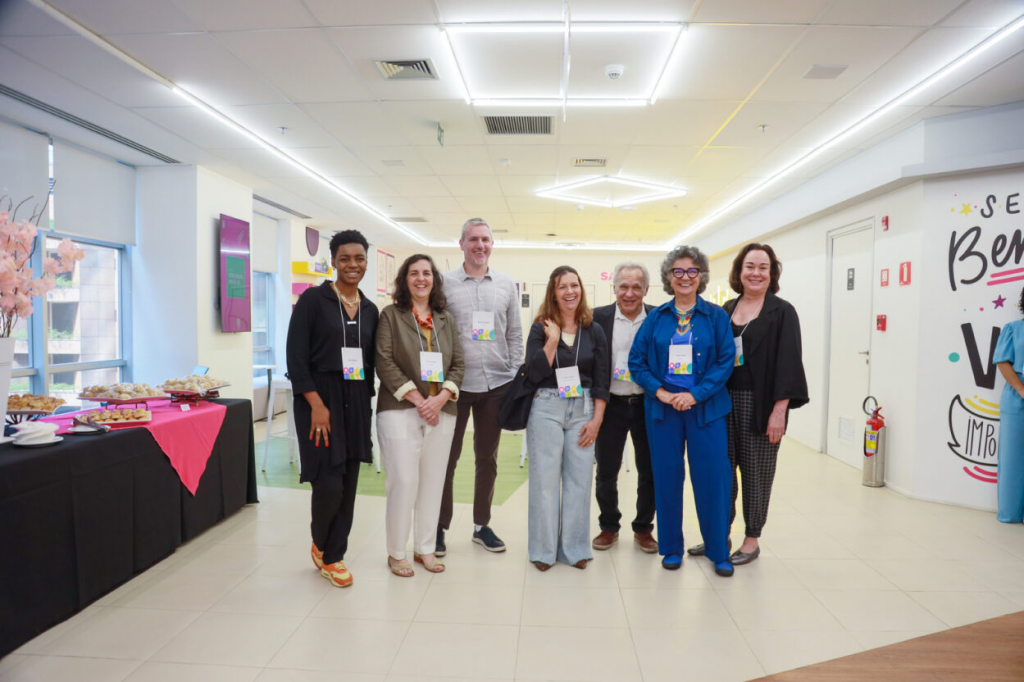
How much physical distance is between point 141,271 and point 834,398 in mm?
7417

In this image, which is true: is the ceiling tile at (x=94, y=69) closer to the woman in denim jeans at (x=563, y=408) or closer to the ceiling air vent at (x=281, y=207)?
the woman in denim jeans at (x=563, y=408)

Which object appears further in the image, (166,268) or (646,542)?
(166,268)

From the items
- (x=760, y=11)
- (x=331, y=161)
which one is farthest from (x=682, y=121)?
(x=331, y=161)

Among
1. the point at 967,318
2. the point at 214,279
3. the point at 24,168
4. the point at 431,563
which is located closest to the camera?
the point at 431,563

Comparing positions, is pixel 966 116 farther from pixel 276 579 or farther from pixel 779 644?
pixel 276 579

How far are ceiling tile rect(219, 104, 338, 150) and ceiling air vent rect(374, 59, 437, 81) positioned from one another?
3.48ft

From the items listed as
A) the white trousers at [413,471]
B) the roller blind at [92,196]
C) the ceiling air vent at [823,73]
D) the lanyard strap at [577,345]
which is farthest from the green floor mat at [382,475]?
the ceiling air vent at [823,73]

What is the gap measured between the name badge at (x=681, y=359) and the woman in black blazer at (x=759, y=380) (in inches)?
12.6

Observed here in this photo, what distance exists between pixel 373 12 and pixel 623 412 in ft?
8.60

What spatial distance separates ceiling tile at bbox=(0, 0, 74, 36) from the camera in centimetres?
296

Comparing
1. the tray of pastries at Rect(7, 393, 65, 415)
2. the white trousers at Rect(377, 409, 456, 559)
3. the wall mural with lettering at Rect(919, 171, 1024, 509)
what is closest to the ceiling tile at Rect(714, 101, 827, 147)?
the wall mural with lettering at Rect(919, 171, 1024, 509)

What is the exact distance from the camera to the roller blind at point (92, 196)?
4.87m

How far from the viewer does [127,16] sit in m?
3.14

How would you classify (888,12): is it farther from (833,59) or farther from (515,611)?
(515,611)
